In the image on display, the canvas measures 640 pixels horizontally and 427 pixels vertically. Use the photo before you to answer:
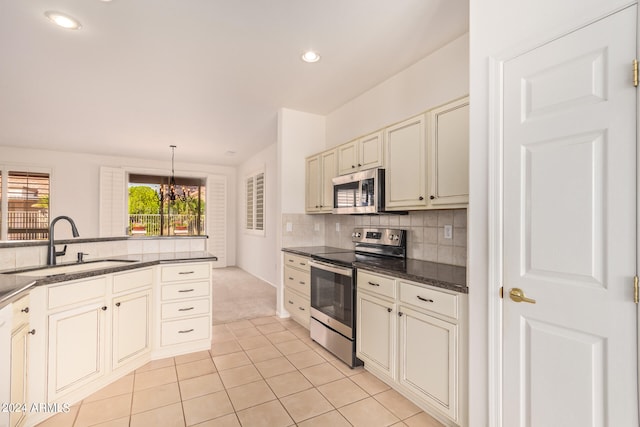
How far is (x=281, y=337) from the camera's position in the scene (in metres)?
3.25

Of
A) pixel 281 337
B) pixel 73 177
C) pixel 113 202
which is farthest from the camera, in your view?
pixel 113 202

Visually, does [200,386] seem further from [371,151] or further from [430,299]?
[371,151]

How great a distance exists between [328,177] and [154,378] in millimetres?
2553

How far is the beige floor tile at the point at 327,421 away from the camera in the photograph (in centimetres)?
187

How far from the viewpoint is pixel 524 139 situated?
1.44m

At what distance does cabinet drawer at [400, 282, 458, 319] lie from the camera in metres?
1.77

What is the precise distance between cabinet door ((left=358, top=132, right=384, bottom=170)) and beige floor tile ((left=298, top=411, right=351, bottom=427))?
78.0 inches

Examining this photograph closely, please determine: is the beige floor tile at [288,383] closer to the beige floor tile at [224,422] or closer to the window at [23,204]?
the beige floor tile at [224,422]

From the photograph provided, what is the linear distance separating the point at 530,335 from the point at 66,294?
2.70 m

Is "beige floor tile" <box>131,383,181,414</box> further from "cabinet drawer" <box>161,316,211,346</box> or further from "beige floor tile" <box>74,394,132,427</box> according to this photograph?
"cabinet drawer" <box>161,316,211,346</box>

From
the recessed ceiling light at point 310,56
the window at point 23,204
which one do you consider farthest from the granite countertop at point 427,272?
the window at point 23,204

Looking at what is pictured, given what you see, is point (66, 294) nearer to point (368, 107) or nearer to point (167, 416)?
point (167, 416)

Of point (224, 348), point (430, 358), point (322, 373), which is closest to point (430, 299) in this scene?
point (430, 358)

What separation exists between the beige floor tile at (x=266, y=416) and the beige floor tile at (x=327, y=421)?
0.35ft
